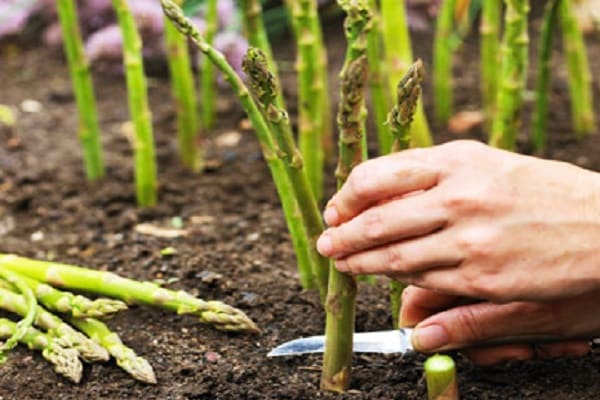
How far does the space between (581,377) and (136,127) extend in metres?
1.08

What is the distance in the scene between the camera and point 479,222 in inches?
43.9

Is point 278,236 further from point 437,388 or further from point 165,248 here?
point 437,388

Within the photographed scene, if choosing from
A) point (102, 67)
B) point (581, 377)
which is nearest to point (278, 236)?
point (581, 377)

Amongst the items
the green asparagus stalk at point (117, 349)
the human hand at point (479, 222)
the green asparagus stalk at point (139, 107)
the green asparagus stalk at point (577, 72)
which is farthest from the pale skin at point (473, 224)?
the green asparagus stalk at point (577, 72)

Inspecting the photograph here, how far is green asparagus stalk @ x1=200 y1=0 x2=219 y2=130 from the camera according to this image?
7.43 feet

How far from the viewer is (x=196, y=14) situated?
3.05 meters

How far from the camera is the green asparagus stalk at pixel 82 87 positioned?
2.16 m

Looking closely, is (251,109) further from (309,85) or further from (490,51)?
(490,51)

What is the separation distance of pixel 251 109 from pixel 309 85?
0.56 metres

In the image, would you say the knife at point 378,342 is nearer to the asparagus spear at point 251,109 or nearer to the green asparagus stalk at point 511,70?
the asparagus spear at point 251,109

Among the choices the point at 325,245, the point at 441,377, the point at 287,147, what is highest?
the point at 287,147

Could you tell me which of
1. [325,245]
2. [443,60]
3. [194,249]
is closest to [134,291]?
[194,249]

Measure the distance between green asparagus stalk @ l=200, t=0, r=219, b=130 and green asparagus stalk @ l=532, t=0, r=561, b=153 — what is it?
70cm

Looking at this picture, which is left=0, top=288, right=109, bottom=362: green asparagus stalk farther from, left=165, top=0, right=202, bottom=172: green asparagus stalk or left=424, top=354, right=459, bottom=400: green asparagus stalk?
left=165, top=0, right=202, bottom=172: green asparagus stalk
